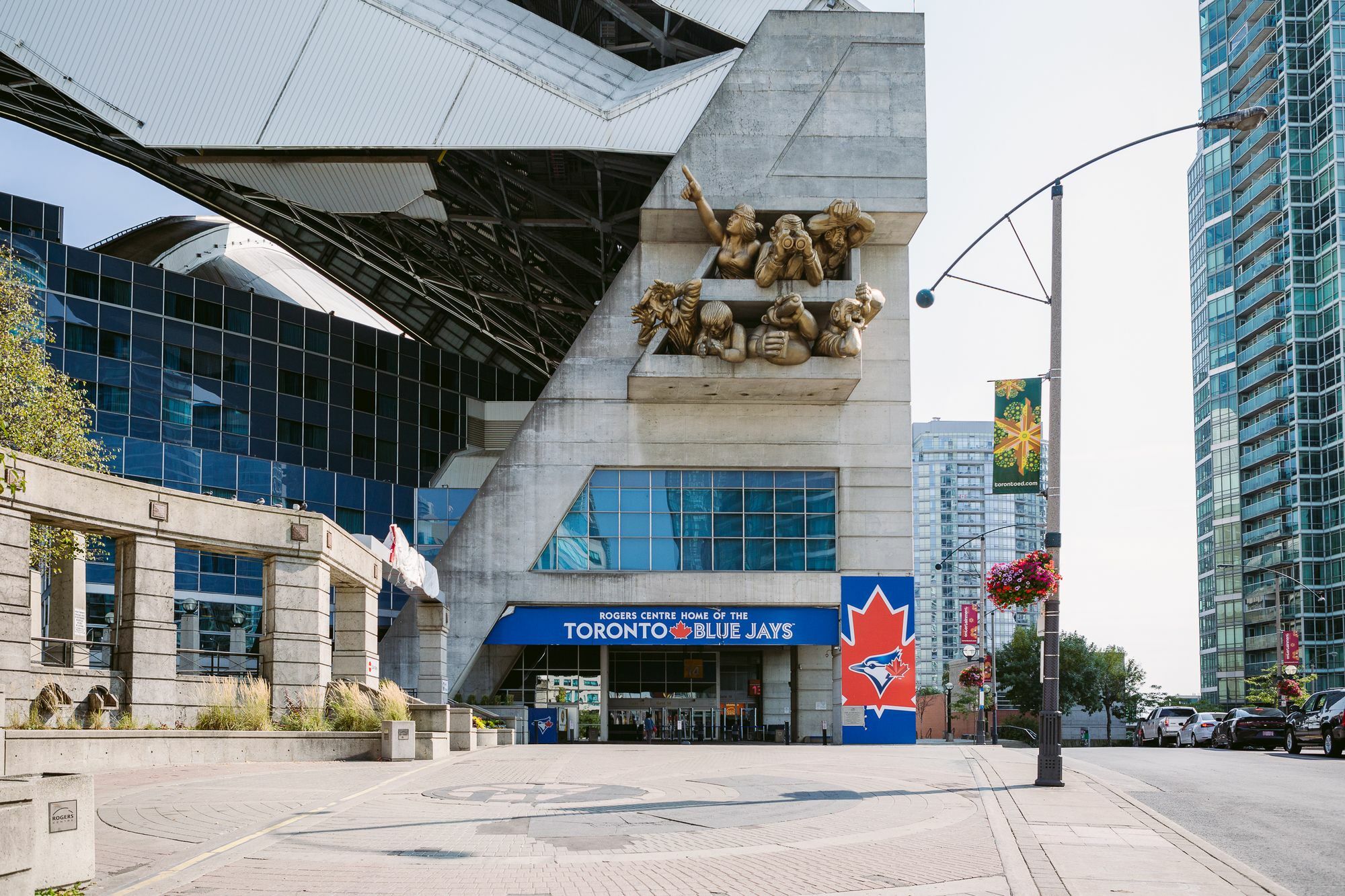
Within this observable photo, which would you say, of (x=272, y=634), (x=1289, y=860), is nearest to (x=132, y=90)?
(x=272, y=634)

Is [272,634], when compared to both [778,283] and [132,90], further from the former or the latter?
[132,90]

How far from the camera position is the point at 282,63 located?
48750mm

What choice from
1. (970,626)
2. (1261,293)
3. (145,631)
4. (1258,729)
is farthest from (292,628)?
(1261,293)

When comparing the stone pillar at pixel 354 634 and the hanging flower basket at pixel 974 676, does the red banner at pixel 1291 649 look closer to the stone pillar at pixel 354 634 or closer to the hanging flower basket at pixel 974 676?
the hanging flower basket at pixel 974 676

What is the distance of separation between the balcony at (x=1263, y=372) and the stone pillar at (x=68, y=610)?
4331 inches

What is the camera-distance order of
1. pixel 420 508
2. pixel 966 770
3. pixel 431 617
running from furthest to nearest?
pixel 420 508 < pixel 431 617 < pixel 966 770

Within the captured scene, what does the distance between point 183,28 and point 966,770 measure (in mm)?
40438

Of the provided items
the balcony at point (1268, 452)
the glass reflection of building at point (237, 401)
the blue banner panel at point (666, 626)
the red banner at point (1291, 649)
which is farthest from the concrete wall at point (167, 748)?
the balcony at point (1268, 452)

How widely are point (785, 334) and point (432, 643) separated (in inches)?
635

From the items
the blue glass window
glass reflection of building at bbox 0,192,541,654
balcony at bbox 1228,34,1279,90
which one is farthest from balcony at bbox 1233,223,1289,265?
the blue glass window

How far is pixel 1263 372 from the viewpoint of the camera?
119938mm

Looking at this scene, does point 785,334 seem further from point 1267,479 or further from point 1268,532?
point 1268,532

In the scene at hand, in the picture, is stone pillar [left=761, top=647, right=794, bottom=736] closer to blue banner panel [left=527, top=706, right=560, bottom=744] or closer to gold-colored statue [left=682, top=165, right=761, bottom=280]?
blue banner panel [left=527, top=706, right=560, bottom=744]

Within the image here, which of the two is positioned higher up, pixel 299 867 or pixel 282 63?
pixel 282 63
